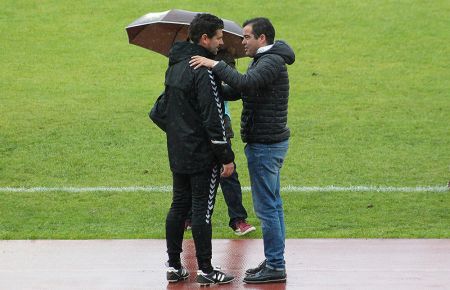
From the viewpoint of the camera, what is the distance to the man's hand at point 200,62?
24.2ft

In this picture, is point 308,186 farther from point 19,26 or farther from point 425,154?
point 19,26

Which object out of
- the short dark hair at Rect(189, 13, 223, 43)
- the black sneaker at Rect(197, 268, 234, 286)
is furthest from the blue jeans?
the short dark hair at Rect(189, 13, 223, 43)

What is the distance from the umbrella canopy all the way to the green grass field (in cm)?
180

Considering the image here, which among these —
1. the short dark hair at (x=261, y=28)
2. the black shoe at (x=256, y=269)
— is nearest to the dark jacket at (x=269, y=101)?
the short dark hair at (x=261, y=28)

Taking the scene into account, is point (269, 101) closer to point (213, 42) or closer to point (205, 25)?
point (213, 42)

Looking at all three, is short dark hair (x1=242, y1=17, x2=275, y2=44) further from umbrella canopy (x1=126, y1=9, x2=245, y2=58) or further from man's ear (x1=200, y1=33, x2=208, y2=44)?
umbrella canopy (x1=126, y1=9, x2=245, y2=58)

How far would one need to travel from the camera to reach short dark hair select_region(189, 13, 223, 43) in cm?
744

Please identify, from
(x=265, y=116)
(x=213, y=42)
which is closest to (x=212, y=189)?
(x=265, y=116)

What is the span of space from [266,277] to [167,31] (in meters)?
2.59

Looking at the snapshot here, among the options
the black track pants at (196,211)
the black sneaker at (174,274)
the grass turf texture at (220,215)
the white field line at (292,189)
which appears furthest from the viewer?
the white field line at (292,189)

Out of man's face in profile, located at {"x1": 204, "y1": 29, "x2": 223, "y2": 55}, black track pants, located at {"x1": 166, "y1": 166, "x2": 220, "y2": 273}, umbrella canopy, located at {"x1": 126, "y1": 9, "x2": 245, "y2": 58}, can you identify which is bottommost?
black track pants, located at {"x1": 166, "y1": 166, "x2": 220, "y2": 273}

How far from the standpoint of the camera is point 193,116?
296 inches

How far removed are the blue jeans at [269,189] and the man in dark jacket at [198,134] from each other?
266 mm

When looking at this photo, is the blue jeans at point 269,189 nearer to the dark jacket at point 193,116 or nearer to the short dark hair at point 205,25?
the dark jacket at point 193,116
